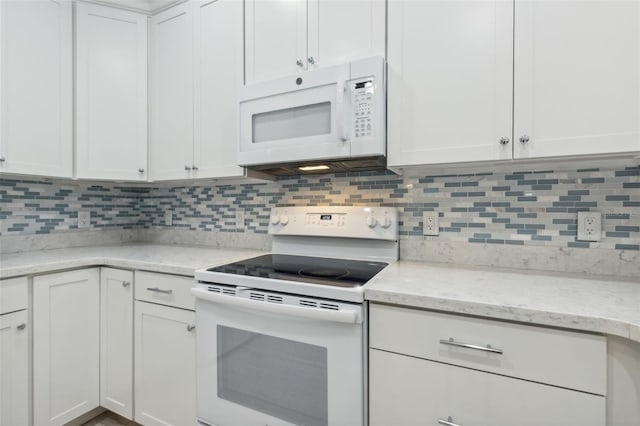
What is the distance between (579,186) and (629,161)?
0.18 meters

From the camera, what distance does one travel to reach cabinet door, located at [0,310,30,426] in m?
1.35

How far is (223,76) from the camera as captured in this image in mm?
1727

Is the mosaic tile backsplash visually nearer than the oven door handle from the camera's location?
No

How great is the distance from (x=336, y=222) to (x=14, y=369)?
157cm

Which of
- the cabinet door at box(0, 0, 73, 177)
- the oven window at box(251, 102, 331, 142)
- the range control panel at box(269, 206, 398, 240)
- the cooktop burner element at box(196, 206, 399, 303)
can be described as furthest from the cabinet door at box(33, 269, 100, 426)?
the oven window at box(251, 102, 331, 142)

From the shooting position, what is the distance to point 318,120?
4.66 ft

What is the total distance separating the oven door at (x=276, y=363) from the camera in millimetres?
1070

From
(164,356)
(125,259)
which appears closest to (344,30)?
(125,259)

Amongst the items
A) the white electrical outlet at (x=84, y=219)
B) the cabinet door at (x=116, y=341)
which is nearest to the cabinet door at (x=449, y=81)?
the cabinet door at (x=116, y=341)

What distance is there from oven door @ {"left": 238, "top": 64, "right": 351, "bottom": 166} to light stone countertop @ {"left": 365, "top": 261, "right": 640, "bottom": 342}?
601mm

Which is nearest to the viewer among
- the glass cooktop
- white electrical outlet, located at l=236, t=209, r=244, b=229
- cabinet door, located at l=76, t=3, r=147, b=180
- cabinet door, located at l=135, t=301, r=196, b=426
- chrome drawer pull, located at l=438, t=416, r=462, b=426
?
chrome drawer pull, located at l=438, t=416, r=462, b=426

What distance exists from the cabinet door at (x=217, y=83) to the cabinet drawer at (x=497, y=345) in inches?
44.3

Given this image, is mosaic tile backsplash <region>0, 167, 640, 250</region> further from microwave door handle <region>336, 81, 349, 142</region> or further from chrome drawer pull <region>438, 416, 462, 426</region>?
chrome drawer pull <region>438, 416, 462, 426</region>

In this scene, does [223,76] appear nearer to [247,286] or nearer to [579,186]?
[247,286]
